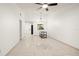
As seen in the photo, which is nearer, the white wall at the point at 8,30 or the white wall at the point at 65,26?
the white wall at the point at 8,30

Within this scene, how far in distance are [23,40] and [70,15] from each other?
6.08ft

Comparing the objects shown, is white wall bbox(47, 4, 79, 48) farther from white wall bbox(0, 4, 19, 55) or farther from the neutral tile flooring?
white wall bbox(0, 4, 19, 55)

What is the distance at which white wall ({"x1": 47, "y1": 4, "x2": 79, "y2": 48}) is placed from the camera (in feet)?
11.5

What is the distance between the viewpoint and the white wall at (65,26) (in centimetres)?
351

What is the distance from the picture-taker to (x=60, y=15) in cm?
353

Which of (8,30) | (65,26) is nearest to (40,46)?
(65,26)

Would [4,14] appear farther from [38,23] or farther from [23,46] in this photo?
[23,46]

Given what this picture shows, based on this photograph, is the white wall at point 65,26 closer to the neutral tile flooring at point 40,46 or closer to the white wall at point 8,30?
the neutral tile flooring at point 40,46

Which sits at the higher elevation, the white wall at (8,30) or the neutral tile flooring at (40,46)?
the white wall at (8,30)

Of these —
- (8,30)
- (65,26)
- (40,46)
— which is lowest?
(40,46)

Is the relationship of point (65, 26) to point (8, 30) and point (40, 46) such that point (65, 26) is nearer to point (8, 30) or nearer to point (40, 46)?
point (40, 46)

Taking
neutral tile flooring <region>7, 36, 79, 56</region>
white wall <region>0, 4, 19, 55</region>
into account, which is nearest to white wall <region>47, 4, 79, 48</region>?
neutral tile flooring <region>7, 36, 79, 56</region>

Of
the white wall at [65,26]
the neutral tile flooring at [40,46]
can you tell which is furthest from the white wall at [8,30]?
the white wall at [65,26]

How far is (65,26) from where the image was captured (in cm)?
361
